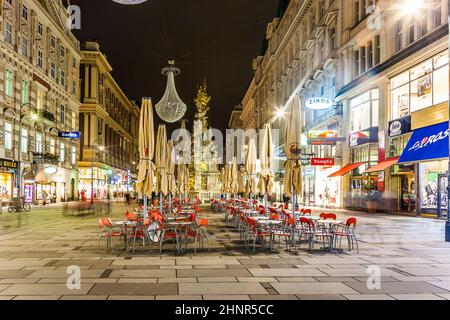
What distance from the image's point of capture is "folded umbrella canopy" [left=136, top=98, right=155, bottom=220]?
14.4 metres

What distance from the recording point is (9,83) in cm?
3853

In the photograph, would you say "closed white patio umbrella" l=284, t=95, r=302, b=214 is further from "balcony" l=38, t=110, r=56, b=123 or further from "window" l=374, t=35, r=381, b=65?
"balcony" l=38, t=110, r=56, b=123

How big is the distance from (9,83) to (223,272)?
3511 centimetres

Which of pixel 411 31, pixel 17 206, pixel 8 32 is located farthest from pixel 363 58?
pixel 8 32

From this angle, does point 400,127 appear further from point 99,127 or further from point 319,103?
point 99,127

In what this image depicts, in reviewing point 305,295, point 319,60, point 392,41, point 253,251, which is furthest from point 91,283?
point 319,60

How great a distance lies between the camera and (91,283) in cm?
833

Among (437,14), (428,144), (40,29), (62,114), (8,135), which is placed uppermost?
(40,29)

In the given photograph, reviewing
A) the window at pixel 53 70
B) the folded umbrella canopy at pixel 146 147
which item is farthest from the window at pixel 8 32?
the folded umbrella canopy at pixel 146 147

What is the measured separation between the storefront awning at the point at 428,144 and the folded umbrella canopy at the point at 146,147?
13923 mm

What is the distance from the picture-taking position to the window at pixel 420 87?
2438cm

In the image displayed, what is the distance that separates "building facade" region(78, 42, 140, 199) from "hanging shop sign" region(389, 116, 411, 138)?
1480 inches

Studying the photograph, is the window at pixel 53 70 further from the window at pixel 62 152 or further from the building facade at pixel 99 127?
the building facade at pixel 99 127
